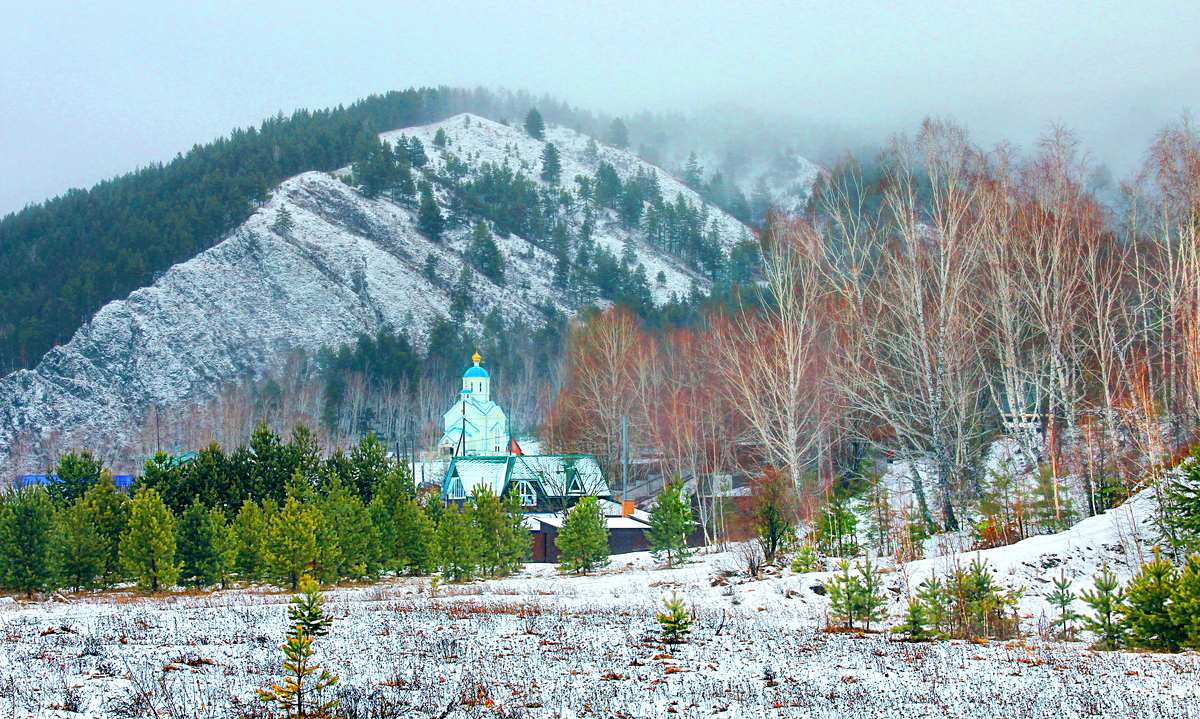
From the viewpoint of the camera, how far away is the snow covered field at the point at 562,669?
7.01 meters

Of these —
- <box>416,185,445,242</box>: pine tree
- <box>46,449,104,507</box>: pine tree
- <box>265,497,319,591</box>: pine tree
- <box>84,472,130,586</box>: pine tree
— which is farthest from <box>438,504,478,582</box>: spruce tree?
<box>416,185,445,242</box>: pine tree

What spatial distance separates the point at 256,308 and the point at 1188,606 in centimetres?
10561

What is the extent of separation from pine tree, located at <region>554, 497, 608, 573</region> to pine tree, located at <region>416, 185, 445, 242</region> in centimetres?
10328

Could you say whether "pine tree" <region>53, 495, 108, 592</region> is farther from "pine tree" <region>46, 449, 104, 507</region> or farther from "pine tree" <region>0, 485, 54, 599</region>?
"pine tree" <region>46, 449, 104, 507</region>

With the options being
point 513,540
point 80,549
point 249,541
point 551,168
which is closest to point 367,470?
point 513,540

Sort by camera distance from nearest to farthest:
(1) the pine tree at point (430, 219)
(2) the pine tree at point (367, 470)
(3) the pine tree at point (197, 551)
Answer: (3) the pine tree at point (197, 551) → (2) the pine tree at point (367, 470) → (1) the pine tree at point (430, 219)

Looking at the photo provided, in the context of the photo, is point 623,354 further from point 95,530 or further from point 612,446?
point 95,530

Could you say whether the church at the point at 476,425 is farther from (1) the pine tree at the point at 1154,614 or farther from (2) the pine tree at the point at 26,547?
(1) the pine tree at the point at 1154,614

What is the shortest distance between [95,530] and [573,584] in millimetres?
13849

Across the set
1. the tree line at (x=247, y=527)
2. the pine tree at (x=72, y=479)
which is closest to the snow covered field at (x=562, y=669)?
the tree line at (x=247, y=527)

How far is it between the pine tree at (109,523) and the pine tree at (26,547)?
1.79 m

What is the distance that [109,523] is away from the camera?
23.3m

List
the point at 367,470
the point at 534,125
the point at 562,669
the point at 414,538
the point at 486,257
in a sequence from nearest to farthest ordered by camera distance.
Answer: the point at 562,669 < the point at 414,538 < the point at 367,470 < the point at 486,257 < the point at 534,125

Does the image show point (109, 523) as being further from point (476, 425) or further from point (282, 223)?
point (282, 223)
